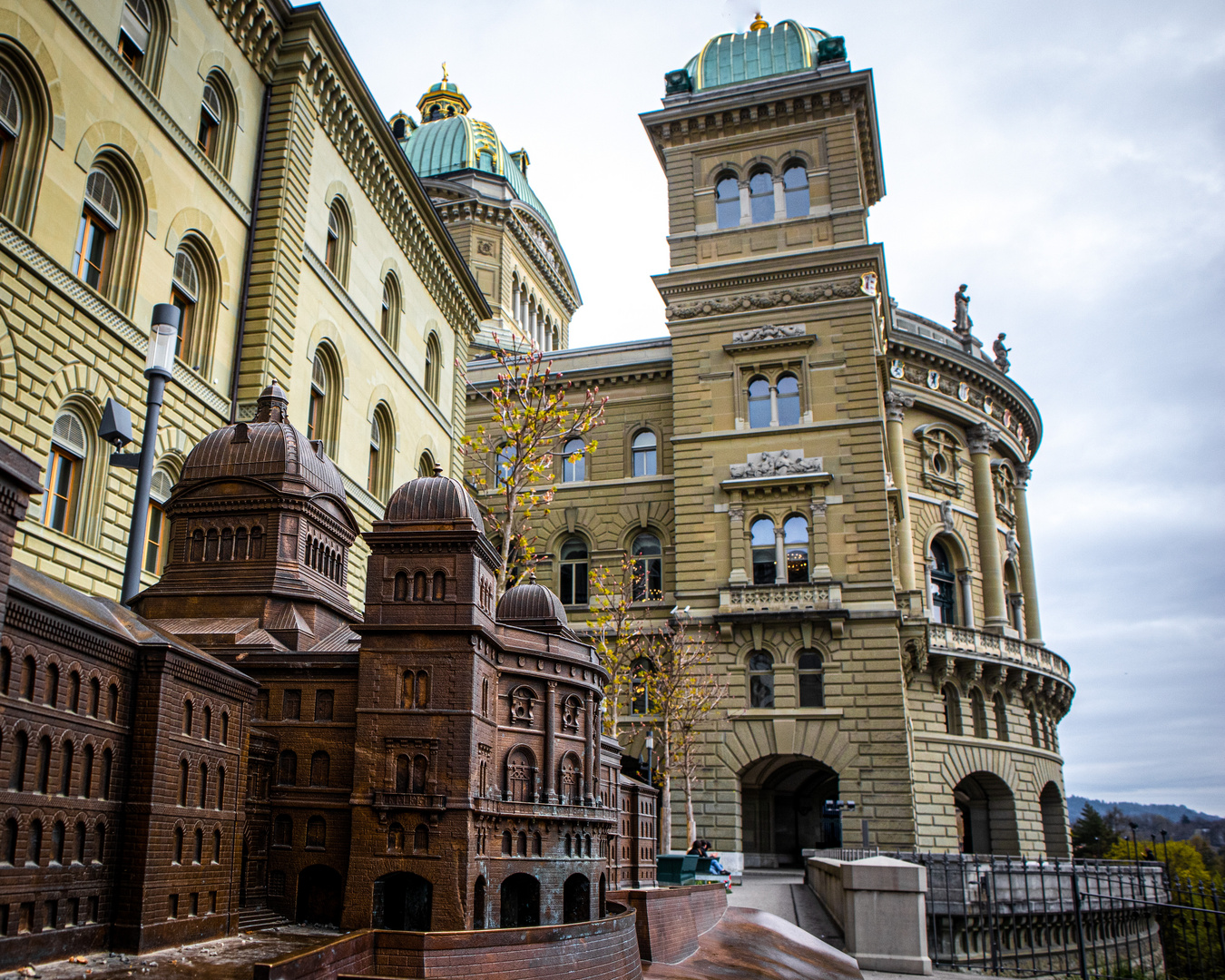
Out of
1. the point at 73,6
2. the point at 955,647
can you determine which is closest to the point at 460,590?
the point at 73,6

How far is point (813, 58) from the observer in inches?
1827

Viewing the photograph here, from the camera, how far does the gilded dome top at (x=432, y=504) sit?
57.7 feet

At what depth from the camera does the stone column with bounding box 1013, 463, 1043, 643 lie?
55344 mm

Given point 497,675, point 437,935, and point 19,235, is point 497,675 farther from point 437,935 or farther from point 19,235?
point 19,235

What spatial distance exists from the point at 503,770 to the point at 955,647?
33812 mm

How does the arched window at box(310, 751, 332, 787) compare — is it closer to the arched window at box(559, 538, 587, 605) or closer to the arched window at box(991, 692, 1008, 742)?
the arched window at box(559, 538, 587, 605)

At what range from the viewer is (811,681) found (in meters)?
40.1

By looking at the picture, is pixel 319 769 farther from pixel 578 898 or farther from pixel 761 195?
pixel 761 195

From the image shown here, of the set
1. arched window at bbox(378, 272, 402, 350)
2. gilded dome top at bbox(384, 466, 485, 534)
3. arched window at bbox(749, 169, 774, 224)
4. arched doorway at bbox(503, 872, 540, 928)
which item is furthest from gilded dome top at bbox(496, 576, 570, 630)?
arched window at bbox(749, 169, 774, 224)

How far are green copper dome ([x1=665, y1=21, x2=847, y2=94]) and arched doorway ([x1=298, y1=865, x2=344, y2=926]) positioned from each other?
38.7 metres

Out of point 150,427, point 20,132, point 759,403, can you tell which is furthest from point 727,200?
point 150,427

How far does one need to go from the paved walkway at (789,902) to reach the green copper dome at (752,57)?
32.1 metres

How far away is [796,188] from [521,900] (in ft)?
114

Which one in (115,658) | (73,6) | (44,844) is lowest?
(44,844)
